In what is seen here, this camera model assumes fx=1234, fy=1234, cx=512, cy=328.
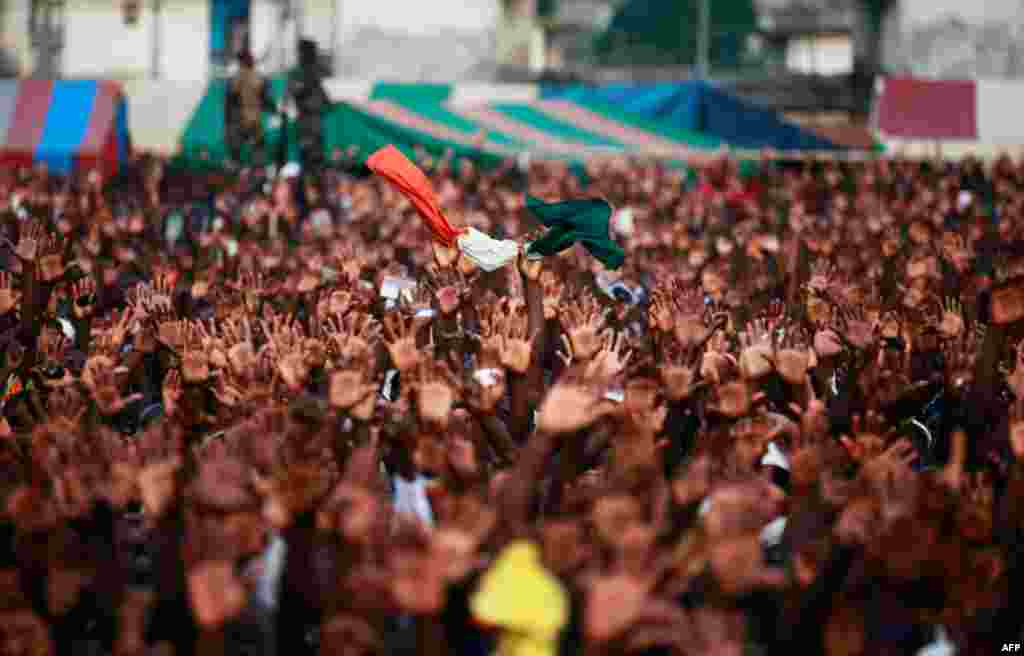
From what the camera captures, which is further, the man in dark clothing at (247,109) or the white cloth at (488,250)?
the man in dark clothing at (247,109)

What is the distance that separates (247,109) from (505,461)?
10.0 meters

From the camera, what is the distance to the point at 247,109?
13.0 meters

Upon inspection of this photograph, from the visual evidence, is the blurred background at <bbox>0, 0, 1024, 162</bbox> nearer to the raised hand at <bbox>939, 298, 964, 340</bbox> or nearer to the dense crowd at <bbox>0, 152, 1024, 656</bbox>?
the dense crowd at <bbox>0, 152, 1024, 656</bbox>

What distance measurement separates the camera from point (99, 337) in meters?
4.45

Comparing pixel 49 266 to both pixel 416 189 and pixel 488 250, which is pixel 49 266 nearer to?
pixel 416 189

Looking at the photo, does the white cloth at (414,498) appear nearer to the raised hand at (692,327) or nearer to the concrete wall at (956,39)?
the raised hand at (692,327)

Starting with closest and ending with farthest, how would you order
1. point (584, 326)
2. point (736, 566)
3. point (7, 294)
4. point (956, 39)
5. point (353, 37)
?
point (736, 566) → point (584, 326) → point (7, 294) → point (956, 39) → point (353, 37)

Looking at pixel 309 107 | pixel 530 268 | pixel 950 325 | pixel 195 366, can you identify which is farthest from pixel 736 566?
pixel 309 107

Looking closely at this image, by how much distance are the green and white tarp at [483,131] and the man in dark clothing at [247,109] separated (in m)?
1.12

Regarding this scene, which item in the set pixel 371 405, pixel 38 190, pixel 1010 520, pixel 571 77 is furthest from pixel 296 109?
pixel 571 77

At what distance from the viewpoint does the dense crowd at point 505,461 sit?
8.18 feet

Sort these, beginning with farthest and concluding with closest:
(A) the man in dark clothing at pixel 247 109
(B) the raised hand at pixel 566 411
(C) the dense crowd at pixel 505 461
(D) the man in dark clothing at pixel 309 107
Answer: (A) the man in dark clothing at pixel 247 109, (D) the man in dark clothing at pixel 309 107, (B) the raised hand at pixel 566 411, (C) the dense crowd at pixel 505 461

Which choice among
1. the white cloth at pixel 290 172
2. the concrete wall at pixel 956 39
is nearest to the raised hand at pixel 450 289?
the white cloth at pixel 290 172

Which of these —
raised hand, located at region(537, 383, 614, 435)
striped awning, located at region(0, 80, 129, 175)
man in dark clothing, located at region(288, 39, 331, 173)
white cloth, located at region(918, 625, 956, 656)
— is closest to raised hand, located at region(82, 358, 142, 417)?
raised hand, located at region(537, 383, 614, 435)
